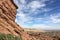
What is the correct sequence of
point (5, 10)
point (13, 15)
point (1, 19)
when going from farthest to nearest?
point (13, 15) < point (5, 10) < point (1, 19)

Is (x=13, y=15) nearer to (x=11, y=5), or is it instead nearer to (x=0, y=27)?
(x=11, y=5)

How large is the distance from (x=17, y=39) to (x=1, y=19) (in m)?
8.10

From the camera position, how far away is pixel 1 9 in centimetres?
4091

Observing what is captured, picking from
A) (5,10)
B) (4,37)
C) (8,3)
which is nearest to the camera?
(4,37)

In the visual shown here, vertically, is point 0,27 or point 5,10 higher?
point 5,10

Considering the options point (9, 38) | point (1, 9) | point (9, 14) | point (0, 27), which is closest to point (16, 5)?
point (9, 14)

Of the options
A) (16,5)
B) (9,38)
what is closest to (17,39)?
(9,38)

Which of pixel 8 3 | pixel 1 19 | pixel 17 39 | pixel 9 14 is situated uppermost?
pixel 8 3

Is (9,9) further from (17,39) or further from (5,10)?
(17,39)

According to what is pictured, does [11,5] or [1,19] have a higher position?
[11,5]

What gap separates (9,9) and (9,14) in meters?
1.64

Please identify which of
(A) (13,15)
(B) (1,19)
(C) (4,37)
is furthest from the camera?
(A) (13,15)

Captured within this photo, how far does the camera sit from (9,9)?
153 ft

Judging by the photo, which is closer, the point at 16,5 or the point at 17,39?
the point at 17,39
